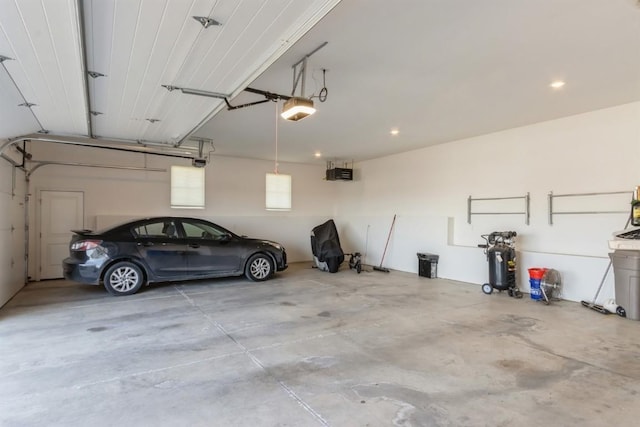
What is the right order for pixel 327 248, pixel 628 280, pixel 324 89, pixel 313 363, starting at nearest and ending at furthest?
1. pixel 313 363
2. pixel 324 89
3. pixel 628 280
4. pixel 327 248

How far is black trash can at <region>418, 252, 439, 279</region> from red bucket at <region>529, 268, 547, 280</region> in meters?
2.10

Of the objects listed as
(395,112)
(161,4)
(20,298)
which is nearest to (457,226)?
(395,112)

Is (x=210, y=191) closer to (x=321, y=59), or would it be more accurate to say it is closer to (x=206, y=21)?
(x=321, y=59)

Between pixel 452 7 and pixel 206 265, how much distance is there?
5334 millimetres

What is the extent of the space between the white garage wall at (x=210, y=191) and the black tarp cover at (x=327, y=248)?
147 cm

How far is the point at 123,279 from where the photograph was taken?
553 cm

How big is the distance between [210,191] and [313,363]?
6.20 metres

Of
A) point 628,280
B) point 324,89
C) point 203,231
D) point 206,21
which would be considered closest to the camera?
point 206,21

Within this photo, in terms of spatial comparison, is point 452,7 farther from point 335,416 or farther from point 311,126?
point 311,126

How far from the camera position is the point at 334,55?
3.39 m

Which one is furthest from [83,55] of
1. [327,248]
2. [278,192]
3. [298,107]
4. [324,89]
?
[278,192]

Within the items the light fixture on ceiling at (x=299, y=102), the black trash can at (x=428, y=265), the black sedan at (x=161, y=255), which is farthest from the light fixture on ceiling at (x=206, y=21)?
the black trash can at (x=428, y=265)

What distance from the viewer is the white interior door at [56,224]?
6.54 meters

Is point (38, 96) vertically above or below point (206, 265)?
above
